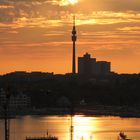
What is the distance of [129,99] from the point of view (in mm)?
129250

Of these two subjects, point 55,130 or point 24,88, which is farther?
point 24,88

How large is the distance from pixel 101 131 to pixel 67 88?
6541 centimetres

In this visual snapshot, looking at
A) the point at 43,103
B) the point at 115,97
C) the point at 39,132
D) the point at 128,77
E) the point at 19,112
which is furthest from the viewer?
the point at 128,77

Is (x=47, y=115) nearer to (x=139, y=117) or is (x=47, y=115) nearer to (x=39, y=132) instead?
(x=139, y=117)

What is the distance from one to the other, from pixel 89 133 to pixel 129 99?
60565 millimetres

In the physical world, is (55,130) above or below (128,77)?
below

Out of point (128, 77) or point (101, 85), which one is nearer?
point (101, 85)

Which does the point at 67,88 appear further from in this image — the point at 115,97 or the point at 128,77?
the point at 128,77

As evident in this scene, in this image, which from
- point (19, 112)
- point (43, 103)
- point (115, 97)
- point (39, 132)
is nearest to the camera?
point (39, 132)

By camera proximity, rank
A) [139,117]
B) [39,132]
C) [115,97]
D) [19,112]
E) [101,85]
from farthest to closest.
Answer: [101,85], [115,97], [19,112], [139,117], [39,132]

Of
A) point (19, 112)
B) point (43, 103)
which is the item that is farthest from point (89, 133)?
point (43, 103)

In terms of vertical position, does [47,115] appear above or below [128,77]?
below

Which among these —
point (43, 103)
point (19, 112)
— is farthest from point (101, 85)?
point (19, 112)

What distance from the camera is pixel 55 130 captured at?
71.5 metres
